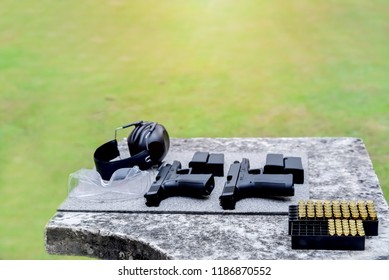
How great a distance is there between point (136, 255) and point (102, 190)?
698 mm

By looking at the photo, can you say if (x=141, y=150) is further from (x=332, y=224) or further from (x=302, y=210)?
(x=332, y=224)

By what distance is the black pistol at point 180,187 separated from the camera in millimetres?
3844

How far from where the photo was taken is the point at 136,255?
11.3 ft

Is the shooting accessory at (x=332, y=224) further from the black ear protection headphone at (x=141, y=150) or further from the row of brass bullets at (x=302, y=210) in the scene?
the black ear protection headphone at (x=141, y=150)

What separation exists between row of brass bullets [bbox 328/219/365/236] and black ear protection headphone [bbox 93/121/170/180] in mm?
1253

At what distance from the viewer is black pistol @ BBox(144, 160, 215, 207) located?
12.6 ft

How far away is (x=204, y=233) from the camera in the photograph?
3.49m

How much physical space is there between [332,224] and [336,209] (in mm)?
190

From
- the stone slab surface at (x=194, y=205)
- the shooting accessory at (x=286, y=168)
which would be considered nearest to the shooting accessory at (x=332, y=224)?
the stone slab surface at (x=194, y=205)

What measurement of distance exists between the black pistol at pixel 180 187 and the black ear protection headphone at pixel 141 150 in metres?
0.25

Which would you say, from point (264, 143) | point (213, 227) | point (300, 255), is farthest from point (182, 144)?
point (300, 255)

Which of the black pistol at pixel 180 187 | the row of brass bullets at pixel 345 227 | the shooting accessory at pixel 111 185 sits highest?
the row of brass bullets at pixel 345 227

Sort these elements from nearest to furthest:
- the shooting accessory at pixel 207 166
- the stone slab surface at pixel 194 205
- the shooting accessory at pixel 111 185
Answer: the stone slab surface at pixel 194 205
the shooting accessory at pixel 111 185
the shooting accessory at pixel 207 166

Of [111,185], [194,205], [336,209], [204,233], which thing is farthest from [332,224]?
[111,185]
